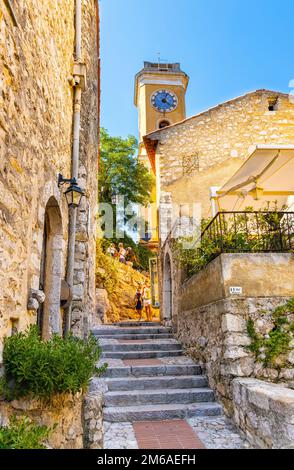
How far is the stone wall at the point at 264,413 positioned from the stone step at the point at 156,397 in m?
0.92

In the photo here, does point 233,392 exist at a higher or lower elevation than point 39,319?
lower

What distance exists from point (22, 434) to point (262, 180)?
5.69 metres

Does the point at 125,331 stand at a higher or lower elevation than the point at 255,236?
lower

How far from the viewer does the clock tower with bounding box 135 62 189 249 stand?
3009cm

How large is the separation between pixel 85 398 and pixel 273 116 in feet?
36.0

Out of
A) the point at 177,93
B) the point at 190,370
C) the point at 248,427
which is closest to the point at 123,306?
the point at 190,370

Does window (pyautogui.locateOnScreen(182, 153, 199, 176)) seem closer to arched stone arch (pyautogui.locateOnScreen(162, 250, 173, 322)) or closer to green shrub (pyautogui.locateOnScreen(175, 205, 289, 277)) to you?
arched stone arch (pyautogui.locateOnScreen(162, 250, 173, 322))

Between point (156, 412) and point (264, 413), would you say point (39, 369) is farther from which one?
point (156, 412)

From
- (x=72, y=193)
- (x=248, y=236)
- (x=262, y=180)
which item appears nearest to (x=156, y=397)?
(x=248, y=236)

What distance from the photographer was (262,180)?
6.54 meters

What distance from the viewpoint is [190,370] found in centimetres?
610

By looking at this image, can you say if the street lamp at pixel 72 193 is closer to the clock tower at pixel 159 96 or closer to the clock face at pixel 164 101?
the clock tower at pixel 159 96

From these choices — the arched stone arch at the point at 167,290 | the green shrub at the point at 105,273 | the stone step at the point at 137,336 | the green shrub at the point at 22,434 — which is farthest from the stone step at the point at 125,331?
the green shrub at the point at 22,434

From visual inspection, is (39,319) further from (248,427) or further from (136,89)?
(136,89)
